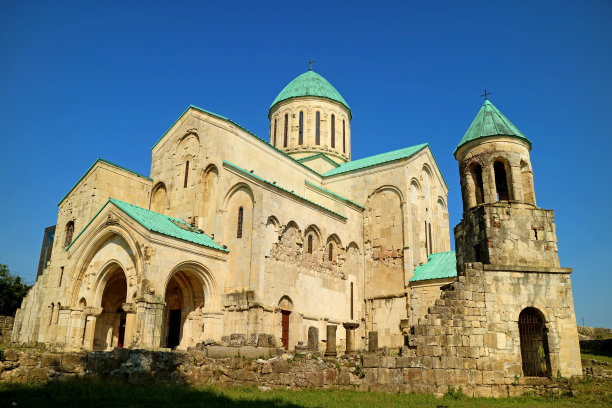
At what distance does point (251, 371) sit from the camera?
37.3ft

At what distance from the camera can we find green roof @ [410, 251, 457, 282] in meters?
21.3

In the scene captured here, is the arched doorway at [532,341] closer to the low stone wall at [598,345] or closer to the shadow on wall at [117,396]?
the shadow on wall at [117,396]

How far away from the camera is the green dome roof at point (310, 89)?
2998 cm

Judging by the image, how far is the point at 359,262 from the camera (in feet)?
79.4

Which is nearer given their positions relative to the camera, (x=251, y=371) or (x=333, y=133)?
(x=251, y=371)

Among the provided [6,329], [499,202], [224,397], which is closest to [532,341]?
[499,202]

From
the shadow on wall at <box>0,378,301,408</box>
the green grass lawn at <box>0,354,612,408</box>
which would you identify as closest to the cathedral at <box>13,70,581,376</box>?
the green grass lawn at <box>0,354,612,408</box>

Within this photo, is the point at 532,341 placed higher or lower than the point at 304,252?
lower

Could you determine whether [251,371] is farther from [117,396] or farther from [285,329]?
[285,329]

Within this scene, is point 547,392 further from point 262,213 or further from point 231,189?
point 231,189

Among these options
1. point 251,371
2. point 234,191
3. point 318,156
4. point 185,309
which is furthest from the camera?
point 318,156

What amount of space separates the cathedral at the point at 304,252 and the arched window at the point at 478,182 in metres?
0.04

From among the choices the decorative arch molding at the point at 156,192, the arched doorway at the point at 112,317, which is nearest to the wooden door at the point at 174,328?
the arched doorway at the point at 112,317

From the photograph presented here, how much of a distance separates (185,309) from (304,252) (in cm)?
566
